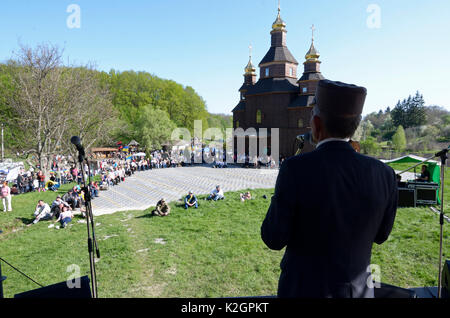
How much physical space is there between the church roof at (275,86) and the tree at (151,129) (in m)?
19.1

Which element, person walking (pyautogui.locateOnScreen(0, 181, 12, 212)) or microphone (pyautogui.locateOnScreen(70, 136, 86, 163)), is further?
person walking (pyautogui.locateOnScreen(0, 181, 12, 212))

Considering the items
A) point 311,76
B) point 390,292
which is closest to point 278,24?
point 311,76

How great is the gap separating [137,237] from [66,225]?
13.8ft

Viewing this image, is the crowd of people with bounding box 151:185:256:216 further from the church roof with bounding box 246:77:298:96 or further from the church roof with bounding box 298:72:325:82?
the church roof with bounding box 246:77:298:96

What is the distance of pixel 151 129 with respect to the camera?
49.1m

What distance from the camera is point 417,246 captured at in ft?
28.0

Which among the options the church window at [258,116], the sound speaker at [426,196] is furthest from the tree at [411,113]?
the sound speaker at [426,196]

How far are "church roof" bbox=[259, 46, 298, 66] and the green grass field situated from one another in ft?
99.7

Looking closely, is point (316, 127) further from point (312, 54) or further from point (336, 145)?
point (312, 54)

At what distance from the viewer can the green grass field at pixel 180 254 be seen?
265 inches

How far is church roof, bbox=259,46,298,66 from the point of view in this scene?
125 feet

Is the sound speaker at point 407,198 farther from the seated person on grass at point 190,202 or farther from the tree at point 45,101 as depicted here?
the tree at point 45,101

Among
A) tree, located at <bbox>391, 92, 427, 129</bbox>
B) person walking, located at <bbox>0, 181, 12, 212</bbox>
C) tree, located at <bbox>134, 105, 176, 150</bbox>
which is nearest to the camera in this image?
person walking, located at <bbox>0, 181, 12, 212</bbox>

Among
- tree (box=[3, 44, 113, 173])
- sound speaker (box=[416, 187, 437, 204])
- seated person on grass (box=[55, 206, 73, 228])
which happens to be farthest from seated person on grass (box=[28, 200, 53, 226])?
sound speaker (box=[416, 187, 437, 204])
